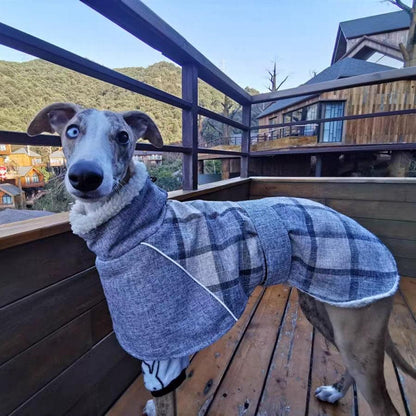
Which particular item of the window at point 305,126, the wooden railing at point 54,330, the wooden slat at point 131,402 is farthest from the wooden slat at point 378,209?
the window at point 305,126

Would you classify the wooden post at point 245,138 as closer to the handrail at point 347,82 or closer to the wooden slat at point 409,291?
the handrail at point 347,82

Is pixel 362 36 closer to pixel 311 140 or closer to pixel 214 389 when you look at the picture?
pixel 311 140

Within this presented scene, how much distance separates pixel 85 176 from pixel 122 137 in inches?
8.1

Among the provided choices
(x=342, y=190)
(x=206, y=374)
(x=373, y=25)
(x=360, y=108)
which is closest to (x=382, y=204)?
(x=342, y=190)

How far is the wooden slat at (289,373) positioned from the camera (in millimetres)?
1113

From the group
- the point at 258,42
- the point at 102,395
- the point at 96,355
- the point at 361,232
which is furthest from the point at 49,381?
the point at 258,42

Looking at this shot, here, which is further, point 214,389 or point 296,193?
point 296,193

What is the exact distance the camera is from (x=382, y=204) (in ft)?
7.12

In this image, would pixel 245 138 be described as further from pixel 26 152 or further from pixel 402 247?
pixel 26 152

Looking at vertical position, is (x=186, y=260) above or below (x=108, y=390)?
above

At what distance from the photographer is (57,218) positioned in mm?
909

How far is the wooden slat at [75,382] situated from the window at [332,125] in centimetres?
895

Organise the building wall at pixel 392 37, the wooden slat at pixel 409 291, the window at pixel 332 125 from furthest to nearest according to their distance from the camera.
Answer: the building wall at pixel 392 37, the window at pixel 332 125, the wooden slat at pixel 409 291

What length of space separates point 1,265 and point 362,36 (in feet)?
54.3
